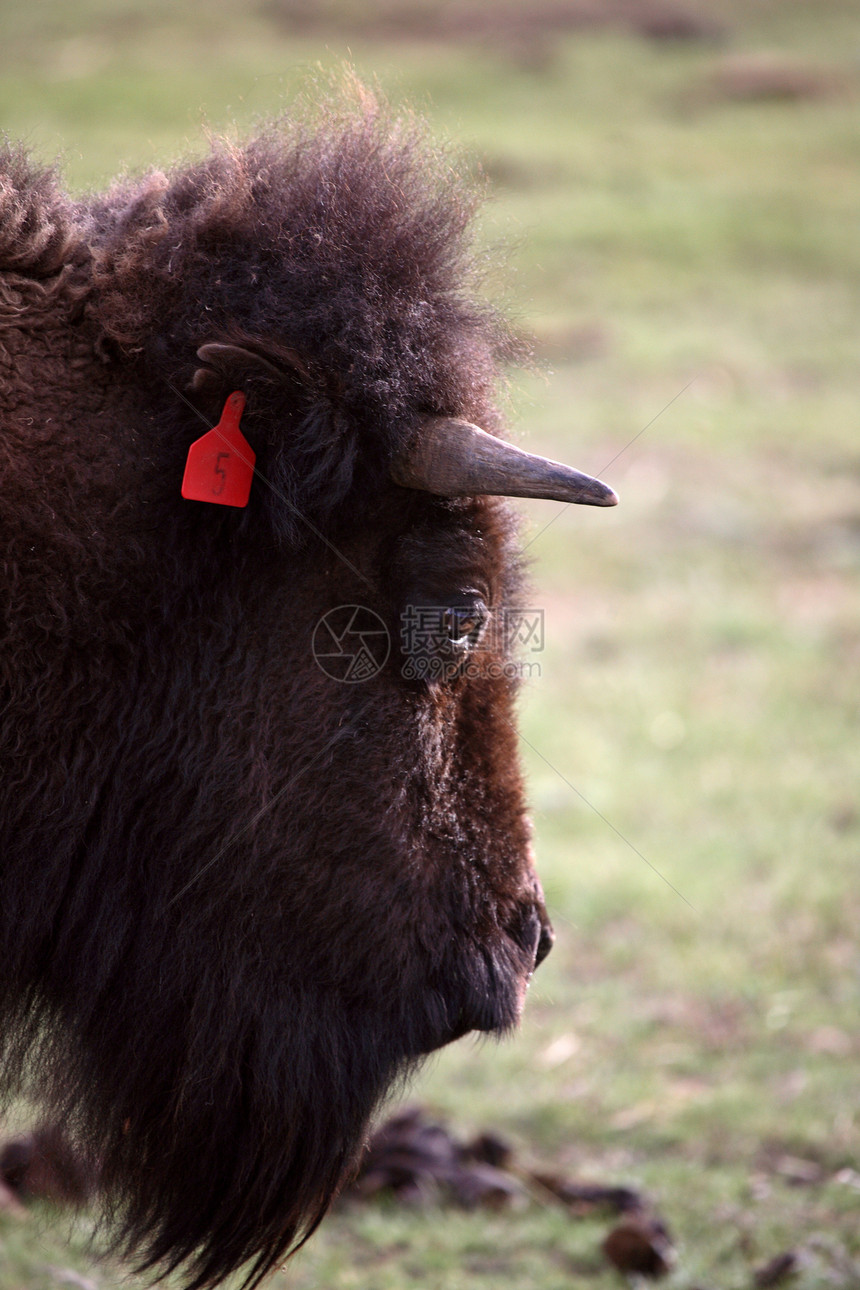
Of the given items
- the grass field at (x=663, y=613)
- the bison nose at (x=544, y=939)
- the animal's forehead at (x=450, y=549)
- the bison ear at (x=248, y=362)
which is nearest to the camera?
the bison ear at (x=248, y=362)

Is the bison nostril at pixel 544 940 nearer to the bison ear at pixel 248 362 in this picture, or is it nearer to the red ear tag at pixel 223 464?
the red ear tag at pixel 223 464

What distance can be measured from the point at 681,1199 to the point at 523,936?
1639 millimetres

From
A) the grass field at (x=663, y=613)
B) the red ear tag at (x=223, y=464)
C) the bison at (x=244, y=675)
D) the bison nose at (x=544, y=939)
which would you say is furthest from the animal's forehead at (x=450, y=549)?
the bison nose at (x=544, y=939)

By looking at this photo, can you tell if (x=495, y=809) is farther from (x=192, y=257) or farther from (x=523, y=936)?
(x=192, y=257)

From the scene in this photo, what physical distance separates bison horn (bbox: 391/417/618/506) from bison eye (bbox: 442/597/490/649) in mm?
225

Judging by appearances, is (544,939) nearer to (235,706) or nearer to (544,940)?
(544,940)

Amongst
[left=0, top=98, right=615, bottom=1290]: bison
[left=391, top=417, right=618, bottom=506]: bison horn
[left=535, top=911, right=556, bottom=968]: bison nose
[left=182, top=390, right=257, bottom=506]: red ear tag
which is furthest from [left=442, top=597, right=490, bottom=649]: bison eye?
[left=535, top=911, right=556, bottom=968]: bison nose

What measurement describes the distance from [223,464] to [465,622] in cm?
54

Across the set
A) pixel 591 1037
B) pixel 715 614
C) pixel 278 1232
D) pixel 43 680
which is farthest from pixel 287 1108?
pixel 715 614

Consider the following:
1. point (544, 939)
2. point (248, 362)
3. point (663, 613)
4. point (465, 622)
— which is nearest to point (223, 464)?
point (248, 362)

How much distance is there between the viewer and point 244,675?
7.70 ft

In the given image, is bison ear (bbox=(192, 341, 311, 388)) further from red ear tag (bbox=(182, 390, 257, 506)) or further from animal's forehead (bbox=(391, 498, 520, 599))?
animal's forehead (bbox=(391, 498, 520, 599))

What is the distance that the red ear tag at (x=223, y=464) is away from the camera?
2217 millimetres

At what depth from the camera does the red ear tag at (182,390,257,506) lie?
7.27 ft
